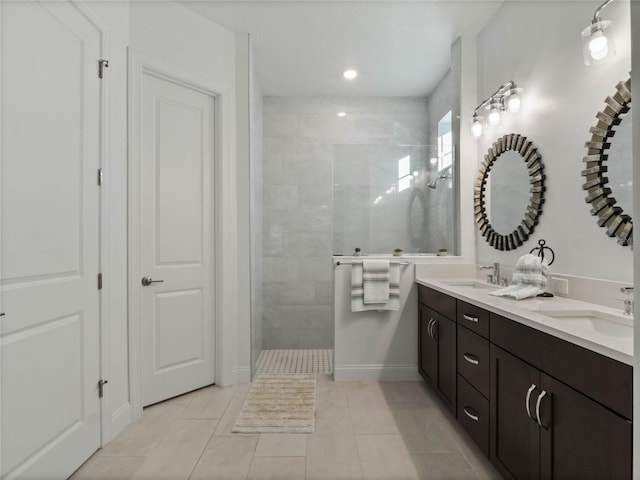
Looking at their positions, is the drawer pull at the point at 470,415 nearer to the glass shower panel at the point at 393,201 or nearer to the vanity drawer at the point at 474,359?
the vanity drawer at the point at 474,359

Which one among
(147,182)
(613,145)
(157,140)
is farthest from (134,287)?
(613,145)

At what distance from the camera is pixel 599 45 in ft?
5.49

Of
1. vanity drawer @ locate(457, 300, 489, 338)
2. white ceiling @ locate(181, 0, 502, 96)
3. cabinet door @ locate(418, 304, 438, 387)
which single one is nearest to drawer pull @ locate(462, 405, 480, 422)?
vanity drawer @ locate(457, 300, 489, 338)

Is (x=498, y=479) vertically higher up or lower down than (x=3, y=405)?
lower down

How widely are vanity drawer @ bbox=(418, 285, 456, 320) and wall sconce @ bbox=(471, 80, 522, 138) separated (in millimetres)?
1278

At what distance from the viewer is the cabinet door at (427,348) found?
105 inches

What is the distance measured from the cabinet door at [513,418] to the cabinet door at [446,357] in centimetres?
52

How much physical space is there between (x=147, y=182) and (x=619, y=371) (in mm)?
2620

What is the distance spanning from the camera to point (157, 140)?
8.74 feet

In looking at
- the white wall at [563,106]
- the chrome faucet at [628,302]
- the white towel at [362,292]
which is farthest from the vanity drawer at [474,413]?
the white towel at [362,292]

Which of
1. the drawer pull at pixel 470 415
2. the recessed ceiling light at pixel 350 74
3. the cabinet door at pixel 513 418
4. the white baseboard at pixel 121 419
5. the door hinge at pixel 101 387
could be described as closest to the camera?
the cabinet door at pixel 513 418

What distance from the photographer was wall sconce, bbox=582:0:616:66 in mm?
1663

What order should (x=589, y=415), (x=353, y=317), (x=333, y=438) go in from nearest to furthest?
(x=589, y=415)
(x=333, y=438)
(x=353, y=317)

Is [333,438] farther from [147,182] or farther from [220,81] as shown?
[220,81]
